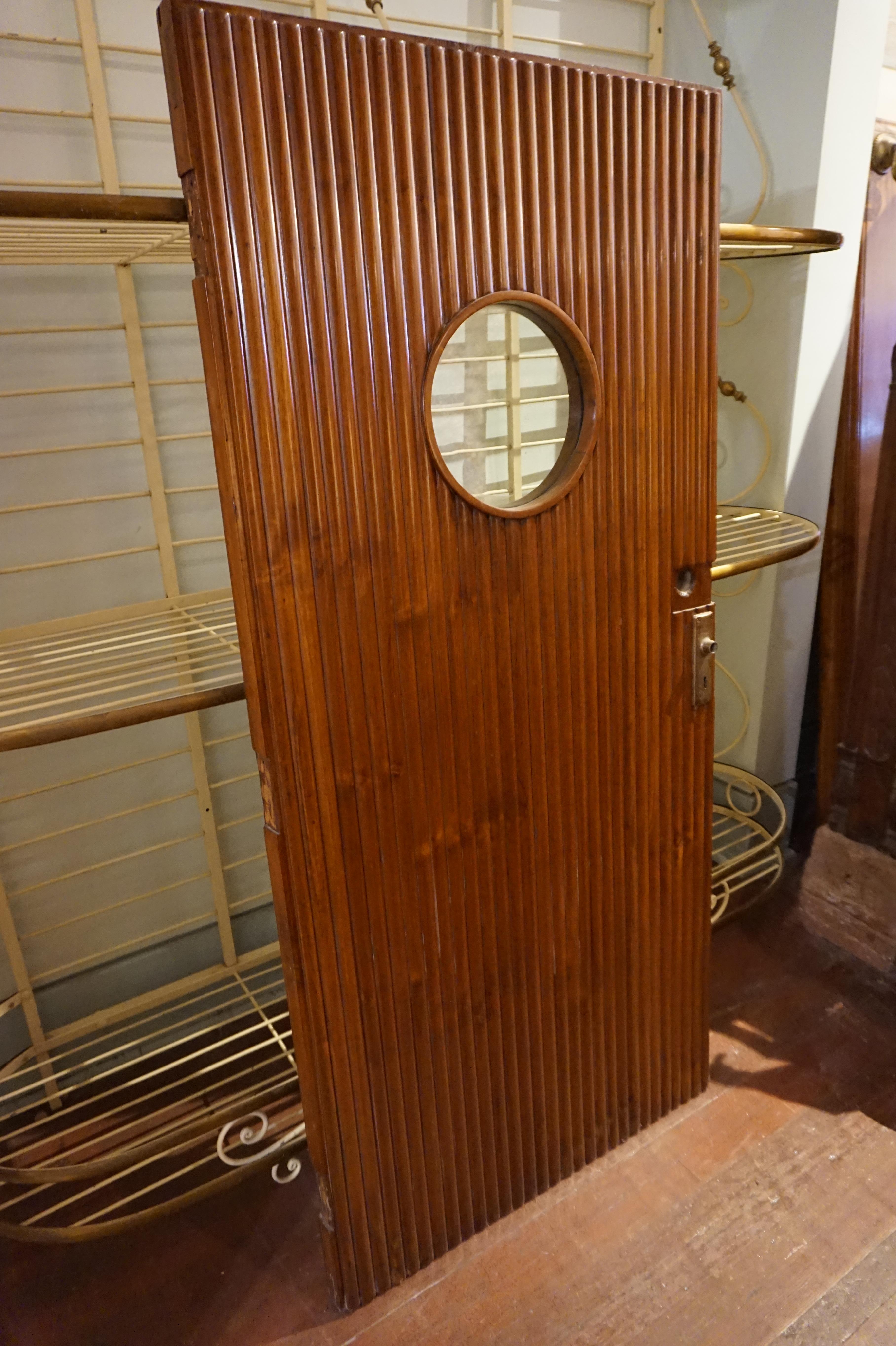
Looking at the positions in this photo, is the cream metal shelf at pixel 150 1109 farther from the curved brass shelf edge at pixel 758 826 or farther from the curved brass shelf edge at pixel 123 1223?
the curved brass shelf edge at pixel 758 826

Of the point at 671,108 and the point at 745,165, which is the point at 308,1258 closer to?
the point at 671,108

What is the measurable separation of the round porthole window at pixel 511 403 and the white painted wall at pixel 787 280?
0.52 metres

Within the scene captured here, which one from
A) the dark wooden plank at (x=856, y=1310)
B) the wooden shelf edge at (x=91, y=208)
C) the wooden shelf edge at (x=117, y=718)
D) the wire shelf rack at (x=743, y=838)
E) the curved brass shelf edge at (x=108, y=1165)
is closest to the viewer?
the wooden shelf edge at (x=91, y=208)

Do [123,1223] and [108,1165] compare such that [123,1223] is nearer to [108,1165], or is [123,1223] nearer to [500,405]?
[108,1165]

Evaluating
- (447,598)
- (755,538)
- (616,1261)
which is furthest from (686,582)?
(616,1261)

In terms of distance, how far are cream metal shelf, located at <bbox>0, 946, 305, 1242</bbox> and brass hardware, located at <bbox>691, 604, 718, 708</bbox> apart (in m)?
0.96

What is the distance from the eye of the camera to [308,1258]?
4.36 feet

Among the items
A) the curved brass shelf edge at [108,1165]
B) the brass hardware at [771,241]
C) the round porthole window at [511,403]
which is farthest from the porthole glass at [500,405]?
the curved brass shelf edge at [108,1165]

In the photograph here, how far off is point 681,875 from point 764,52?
5.47ft

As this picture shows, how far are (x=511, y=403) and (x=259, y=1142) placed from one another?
4.59 ft

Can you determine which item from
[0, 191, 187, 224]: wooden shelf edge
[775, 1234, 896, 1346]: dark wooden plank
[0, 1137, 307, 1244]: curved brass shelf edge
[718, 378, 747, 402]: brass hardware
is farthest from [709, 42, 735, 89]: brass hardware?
[0, 1137, 307, 1244]: curved brass shelf edge

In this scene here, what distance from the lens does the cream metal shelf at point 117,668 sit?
103 cm

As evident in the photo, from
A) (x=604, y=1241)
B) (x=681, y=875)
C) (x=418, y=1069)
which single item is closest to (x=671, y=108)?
(x=681, y=875)

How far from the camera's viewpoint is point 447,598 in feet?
3.46
